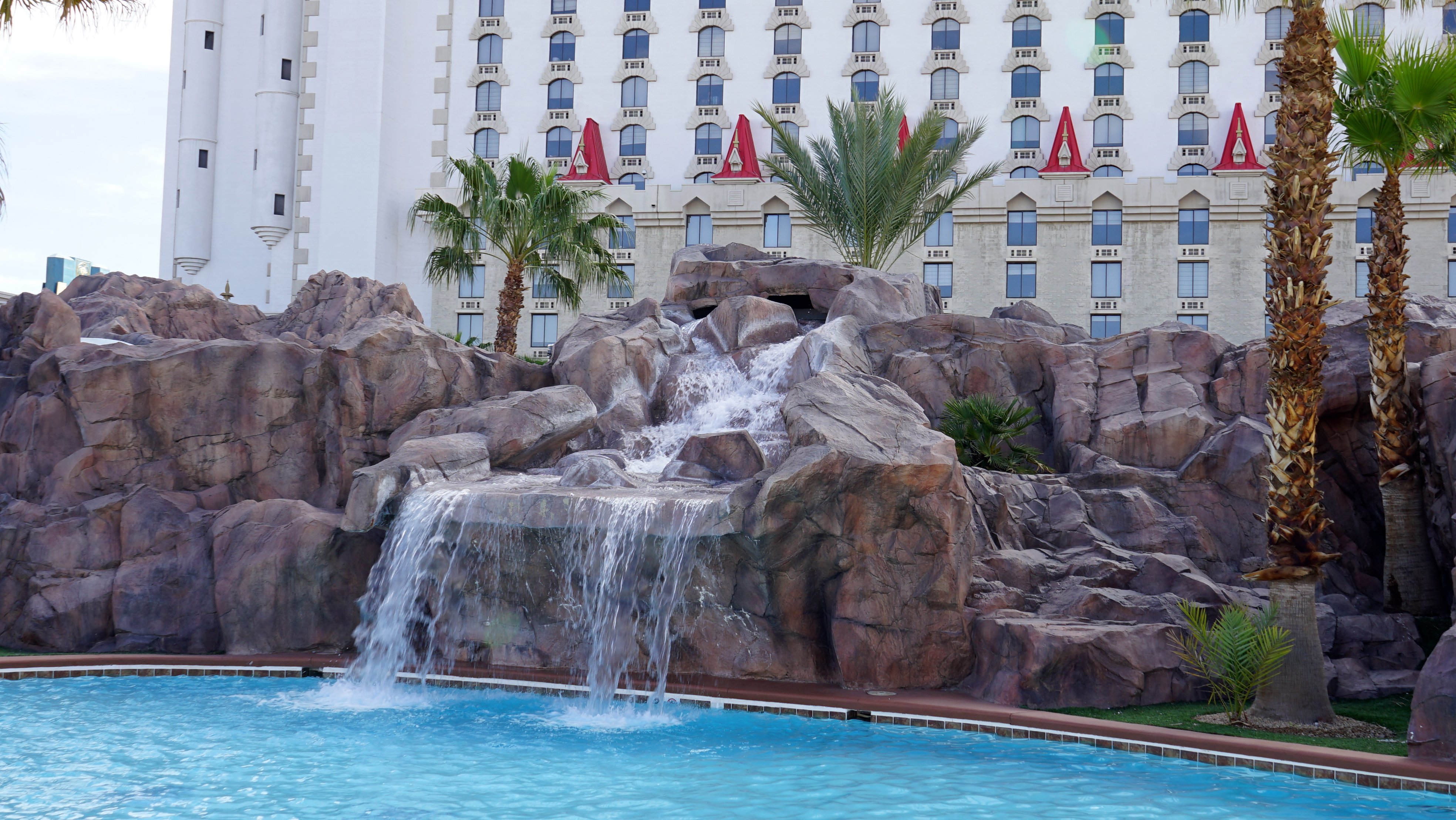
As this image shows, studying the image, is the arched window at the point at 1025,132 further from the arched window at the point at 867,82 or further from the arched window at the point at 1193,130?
the arched window at the point at 867,82

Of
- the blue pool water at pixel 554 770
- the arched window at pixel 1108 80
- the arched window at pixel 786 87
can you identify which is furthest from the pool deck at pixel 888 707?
the arched window at pixel 1108 80

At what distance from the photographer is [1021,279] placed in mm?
42406

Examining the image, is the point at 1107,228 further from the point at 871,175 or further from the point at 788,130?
the point at 871,175

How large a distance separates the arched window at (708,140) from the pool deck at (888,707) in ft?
111

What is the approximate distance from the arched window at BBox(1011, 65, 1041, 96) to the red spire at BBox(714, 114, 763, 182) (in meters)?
10.0

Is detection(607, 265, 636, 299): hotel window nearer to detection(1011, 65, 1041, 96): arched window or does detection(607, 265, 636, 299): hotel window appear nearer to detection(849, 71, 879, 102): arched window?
detection(849, 71, 879, 102): arched window

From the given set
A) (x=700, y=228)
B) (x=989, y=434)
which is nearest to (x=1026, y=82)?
(x=700, y=228)

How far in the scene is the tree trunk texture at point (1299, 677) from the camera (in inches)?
455

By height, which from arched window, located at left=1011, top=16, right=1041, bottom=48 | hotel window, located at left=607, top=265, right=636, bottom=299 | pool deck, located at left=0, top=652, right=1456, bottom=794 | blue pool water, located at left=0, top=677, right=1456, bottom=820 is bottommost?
blue pool water, located at left=0, top=677, right=1456, bottom=820

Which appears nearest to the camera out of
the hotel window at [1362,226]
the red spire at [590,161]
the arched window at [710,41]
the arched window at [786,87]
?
the hotel window at [1362,226]

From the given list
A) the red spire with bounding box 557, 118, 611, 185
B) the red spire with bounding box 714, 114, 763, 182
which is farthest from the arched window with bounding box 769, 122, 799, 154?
the red spire with bounding box 557, 118, 611, 185

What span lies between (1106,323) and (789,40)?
1639 cm

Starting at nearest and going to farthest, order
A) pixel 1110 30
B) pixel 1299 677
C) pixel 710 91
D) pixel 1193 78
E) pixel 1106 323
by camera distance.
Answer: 1. pixel 1299 677
2. pixel 1106 323
3. pixel 1193 78
4. pixel 1110 30
5. pixel 710 91

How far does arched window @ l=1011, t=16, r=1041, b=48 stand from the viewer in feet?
143
